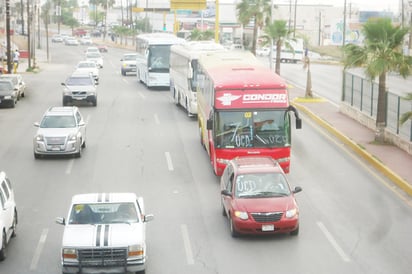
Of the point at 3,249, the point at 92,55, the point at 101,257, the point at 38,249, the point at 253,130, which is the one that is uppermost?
the point at 253,130

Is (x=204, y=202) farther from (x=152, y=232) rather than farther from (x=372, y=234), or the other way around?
(x=372, y=234)

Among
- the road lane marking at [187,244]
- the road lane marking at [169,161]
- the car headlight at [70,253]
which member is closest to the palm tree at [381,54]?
the road lane marking at [169,161]

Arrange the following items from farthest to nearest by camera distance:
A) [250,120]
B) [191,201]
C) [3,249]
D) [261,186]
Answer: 1. [250,120]
2. [191,201]
3. [261,186]
4. [3,249]

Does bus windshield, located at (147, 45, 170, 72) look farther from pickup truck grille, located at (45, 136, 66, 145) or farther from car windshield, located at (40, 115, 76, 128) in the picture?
pickup truck grille, located at (45, 136, 66, 145)

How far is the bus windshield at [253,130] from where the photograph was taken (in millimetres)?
26109

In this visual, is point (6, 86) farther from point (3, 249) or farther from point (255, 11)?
point (255, 11)

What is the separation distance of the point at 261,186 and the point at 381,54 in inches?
511

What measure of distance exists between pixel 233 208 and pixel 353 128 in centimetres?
1843

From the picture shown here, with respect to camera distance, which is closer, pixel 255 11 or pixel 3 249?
pixel 3 249

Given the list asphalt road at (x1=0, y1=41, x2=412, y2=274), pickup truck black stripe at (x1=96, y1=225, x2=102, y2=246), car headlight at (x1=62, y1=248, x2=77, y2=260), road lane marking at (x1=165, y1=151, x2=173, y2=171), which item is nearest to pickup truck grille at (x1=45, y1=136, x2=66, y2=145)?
asphalt road at (x1=0, y1=41, x2=412, y2=274)

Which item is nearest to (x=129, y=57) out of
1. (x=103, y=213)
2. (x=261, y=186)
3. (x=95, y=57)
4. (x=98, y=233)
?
(x=95, y=57)

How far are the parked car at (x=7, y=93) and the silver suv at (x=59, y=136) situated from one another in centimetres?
1491

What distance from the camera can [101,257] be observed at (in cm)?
1661

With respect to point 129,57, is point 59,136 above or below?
below
